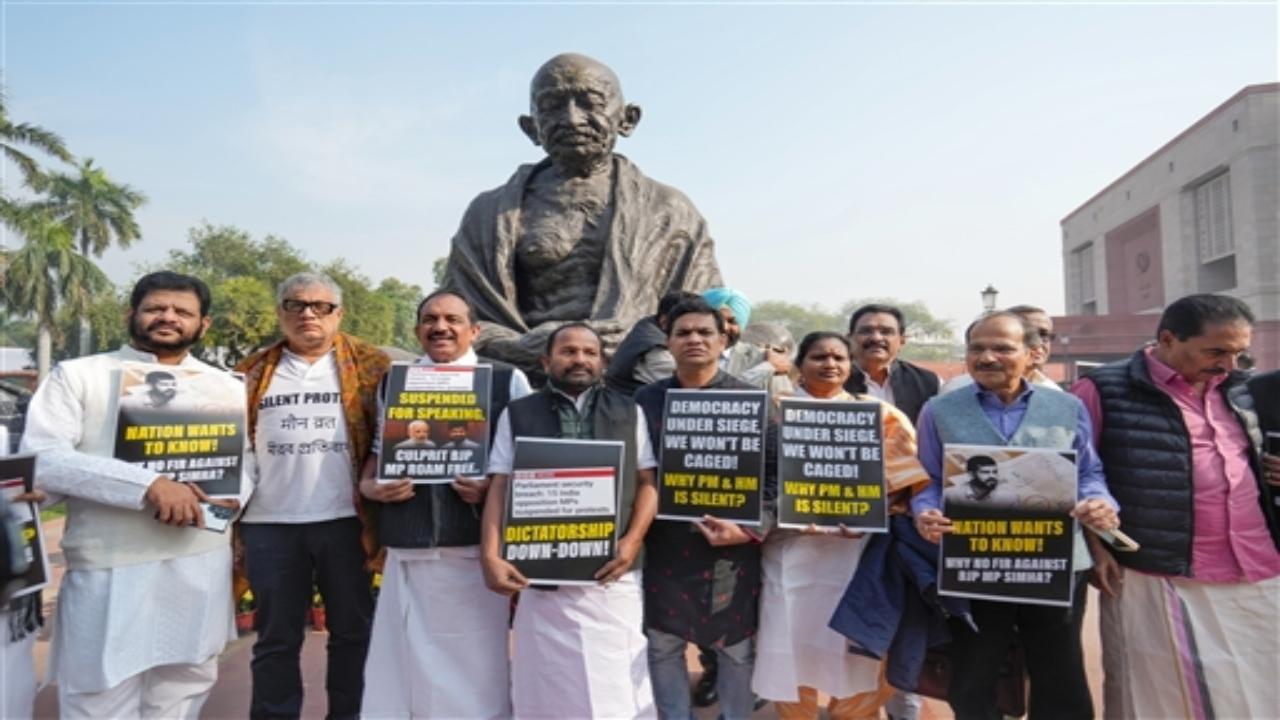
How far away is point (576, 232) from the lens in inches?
181

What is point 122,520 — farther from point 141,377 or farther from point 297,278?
point 297,278

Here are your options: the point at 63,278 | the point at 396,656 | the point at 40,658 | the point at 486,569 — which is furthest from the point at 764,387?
the point at 63,278

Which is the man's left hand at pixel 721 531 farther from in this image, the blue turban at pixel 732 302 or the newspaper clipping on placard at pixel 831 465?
the blue turban at pixel 732 302

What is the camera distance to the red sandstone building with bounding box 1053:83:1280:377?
90.4 feet

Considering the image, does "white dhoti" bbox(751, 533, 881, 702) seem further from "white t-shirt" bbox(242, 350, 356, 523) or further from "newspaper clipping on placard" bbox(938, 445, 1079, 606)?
"white t-shirt" bbox(242, 350, 356, 523)

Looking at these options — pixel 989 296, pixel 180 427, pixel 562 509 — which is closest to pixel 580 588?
pixel 562 509

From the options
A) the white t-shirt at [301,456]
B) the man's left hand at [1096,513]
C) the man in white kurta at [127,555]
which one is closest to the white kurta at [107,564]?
the man in white kurta at [127,555]

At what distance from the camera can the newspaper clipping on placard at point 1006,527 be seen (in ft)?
8.18

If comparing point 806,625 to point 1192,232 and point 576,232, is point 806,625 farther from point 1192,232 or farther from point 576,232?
point 1192,232

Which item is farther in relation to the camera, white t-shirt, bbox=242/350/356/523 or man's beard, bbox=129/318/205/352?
white t-shirt, bbox=242/350/356/523

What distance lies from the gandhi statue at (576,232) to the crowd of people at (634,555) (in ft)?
5.05

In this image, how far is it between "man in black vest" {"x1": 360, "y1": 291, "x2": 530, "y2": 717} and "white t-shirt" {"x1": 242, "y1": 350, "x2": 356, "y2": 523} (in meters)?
0.14

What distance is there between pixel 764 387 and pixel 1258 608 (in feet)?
6.02

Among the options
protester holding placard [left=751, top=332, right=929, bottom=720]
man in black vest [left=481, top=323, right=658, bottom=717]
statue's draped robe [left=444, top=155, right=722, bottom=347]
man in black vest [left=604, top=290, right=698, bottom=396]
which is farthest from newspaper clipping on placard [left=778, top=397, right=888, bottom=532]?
statue's draped robe [left=444, top=155, right=722, bottom=347]
